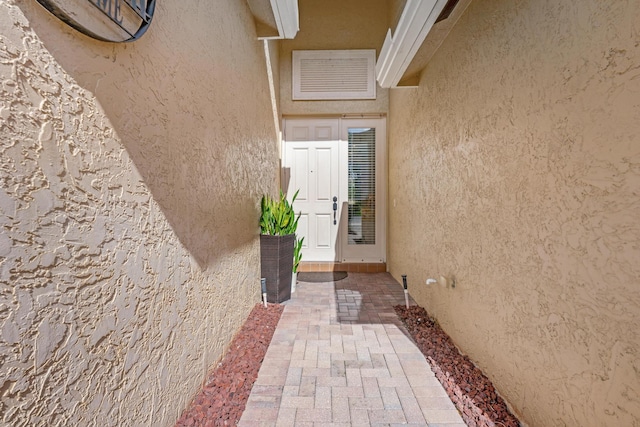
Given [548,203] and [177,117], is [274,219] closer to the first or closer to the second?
[177,117]

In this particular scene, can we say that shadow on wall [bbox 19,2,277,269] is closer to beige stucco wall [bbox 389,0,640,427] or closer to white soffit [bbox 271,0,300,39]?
white soffit [bbox 271,0,300,39]

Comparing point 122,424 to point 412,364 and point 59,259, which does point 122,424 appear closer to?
point 59,259

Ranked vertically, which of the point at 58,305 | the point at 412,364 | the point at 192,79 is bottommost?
the point at 412,364

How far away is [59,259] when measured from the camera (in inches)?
30.6

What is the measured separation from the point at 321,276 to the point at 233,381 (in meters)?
2.61

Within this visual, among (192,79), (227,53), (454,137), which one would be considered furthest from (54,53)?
(454,137)

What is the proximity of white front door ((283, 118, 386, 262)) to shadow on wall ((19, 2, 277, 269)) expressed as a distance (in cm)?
220

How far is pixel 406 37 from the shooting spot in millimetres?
2150

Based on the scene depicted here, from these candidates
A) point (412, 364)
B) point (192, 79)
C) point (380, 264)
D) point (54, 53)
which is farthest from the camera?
point (380, 264)

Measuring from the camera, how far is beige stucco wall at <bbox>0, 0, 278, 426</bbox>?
2.24 feet

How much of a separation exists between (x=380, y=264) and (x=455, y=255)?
246 cm

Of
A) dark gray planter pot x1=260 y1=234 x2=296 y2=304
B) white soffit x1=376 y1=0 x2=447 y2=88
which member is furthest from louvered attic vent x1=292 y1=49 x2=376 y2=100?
dark gray planter pot x1=260 y1=234 x2=296 y2=304

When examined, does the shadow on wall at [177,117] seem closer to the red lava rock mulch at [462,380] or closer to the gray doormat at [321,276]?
the red lava rock mulch at [462,380]

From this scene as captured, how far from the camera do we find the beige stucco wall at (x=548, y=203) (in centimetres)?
93
